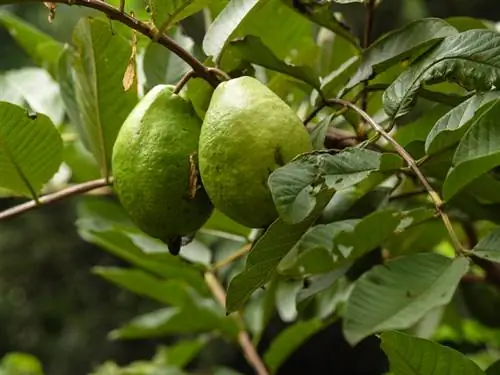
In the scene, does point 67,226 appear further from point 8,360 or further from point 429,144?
point 429,144

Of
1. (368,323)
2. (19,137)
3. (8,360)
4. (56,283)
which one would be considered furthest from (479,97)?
(56,283)

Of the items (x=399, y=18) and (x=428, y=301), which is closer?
(x=428, y=301)

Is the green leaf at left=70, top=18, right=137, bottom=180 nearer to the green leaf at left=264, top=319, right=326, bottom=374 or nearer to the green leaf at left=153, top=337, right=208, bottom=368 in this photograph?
the green leaf at left=264, top=319, right=326, bottom=374

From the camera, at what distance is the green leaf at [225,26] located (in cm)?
58

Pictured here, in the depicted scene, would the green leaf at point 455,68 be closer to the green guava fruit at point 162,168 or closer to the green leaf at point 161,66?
the green guava fruit at point 162,168

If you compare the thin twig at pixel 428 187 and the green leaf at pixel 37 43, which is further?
the green leaf at pixel 37 43

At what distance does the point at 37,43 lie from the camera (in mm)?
963

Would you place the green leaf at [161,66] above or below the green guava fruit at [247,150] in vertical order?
below

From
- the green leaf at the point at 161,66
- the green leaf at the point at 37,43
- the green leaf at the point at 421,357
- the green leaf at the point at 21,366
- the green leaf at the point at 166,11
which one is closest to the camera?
the green leaf at the point at 421,357

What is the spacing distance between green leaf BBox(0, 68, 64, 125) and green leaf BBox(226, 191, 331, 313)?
531 mm

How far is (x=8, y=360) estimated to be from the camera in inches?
47.2

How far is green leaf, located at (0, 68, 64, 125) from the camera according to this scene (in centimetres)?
99

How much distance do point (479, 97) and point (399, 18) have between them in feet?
16.1

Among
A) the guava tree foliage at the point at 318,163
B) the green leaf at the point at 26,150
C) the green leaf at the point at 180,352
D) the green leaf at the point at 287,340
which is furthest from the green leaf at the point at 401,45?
the green leaf at the point at 180,352
